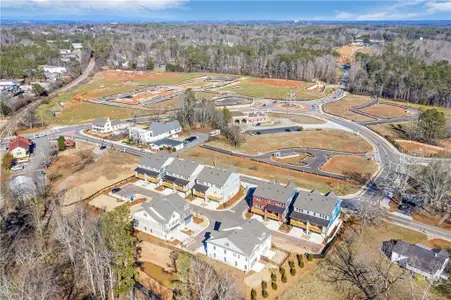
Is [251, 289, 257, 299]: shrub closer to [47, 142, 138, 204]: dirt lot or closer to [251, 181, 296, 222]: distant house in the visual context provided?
[251, 181, 296, 222]: distant house

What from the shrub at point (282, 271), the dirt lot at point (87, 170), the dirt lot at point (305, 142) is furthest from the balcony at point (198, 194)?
the dirt lot at point (305, 142)

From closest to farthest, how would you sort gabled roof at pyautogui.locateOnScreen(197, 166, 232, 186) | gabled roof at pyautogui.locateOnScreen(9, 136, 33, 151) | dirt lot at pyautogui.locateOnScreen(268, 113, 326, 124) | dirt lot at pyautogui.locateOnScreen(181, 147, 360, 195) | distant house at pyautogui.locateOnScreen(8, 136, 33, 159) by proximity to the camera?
gabled roof at pyautogui.locateOnScreen(197, 166, 232, 186) → dirt lot at pyautogui.locateOnScreen(181, 147, 360, 195) → distant house at pyautogui.locateOnScreen(8, 136, 33, 159) → gabled roof at pyautogui.locateOnScreen(9, 136, 33, 151) → dirt lot at pyautogui.locateOnScreen(268, 113, 326, 124)

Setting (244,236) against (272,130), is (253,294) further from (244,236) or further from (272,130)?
(272,130)

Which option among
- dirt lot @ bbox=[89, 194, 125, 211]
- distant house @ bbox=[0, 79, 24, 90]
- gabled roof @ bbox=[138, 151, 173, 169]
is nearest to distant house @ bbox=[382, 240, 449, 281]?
gabled roof @ bbox=[138, 151, 173, 169]

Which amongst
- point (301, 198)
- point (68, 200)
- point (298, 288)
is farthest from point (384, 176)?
point (68, 200)

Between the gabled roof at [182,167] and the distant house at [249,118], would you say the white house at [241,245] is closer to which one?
the gabled roof at [182,167]
